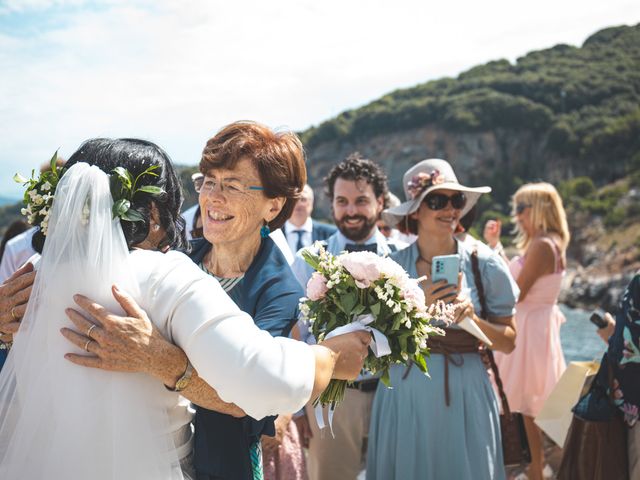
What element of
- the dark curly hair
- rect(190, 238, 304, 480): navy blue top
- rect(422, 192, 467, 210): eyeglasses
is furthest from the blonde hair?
rect(190, 238, 304, 480): navy blue top

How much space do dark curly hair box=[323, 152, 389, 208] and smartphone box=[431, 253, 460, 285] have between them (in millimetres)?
1842

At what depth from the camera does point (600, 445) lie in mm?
3678

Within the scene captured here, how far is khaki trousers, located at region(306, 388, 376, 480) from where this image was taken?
4.61 m

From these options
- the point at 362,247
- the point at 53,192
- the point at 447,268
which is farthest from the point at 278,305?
the point at 362,247

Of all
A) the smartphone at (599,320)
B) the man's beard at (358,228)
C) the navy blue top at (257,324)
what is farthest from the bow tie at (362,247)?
the navy blue top at (257,324)

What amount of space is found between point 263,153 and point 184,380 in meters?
1.29

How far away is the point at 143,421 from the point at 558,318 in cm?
510

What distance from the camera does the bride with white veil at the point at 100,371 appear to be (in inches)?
72.8

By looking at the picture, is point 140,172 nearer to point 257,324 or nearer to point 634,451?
point 257,324

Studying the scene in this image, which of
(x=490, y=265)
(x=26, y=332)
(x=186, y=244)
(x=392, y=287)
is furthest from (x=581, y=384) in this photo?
(x=26, y=332)

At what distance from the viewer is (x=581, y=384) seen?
4.67 m

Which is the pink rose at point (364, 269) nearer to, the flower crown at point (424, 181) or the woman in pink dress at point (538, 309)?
the flower crown at point (424, 181)

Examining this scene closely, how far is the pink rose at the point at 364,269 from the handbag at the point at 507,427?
5.62ft

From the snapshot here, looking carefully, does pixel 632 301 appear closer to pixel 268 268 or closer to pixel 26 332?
pixel 268 268
